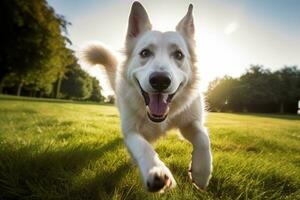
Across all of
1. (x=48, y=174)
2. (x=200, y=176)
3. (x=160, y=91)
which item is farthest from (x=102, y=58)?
(x=200, y=176)

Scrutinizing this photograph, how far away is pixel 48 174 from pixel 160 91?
1.38m

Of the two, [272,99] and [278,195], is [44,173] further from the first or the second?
[272,99]

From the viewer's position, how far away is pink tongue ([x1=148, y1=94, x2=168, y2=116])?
3346 millimetres

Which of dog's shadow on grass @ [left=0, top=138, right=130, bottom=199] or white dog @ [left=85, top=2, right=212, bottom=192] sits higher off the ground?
white dog @ [left=85, top=2, right=212, bottom=192]

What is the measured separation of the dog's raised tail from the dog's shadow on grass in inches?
122

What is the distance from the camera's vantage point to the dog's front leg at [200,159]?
2.78 m

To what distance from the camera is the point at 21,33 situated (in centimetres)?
2492

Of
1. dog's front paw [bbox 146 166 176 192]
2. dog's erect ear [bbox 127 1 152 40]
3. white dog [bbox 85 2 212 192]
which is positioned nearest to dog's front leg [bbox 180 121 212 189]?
white dog [bbox 85 2 212 192]

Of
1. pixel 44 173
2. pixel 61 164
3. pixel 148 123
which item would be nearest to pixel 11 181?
pixel 44 173

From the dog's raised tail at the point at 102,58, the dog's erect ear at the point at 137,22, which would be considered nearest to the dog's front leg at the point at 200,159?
the dog's erect ear at the point at 137,22

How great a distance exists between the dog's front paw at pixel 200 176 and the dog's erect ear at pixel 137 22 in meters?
2.14

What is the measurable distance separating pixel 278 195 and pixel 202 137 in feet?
3.01

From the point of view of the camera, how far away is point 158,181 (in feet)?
7.26

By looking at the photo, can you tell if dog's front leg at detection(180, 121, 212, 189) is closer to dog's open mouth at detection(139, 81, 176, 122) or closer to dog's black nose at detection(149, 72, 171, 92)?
dog's open mouth at detection(139, 81, 176, 122)
